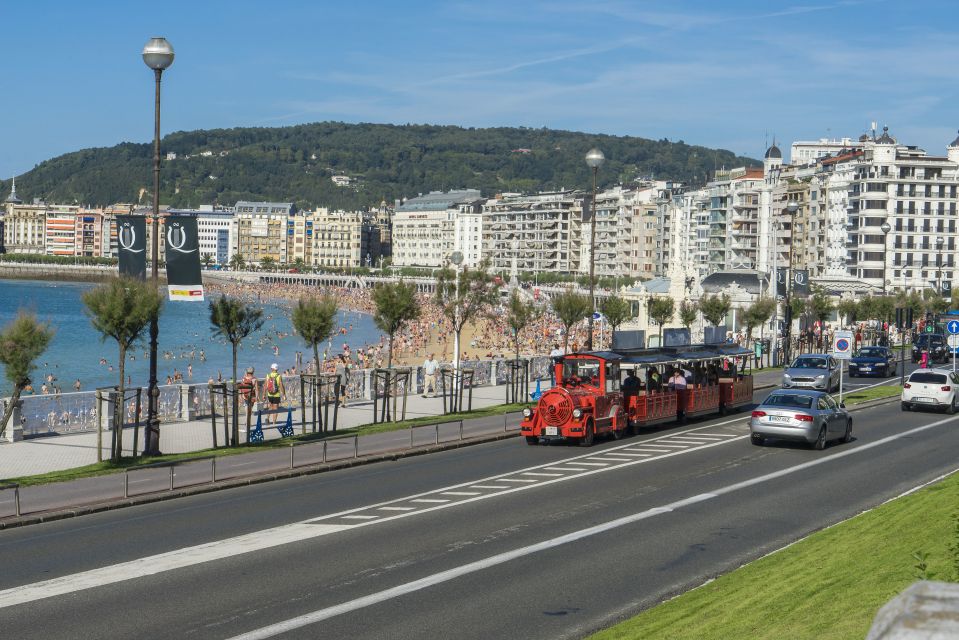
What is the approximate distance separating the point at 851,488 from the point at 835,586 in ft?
38.4

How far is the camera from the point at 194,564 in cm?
1614

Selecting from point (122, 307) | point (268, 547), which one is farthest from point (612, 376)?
point (268, 547)

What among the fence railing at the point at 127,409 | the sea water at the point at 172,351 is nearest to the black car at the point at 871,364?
the fence railing at the point at 127,409

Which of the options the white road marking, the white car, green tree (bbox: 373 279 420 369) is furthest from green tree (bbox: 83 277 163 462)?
the white car

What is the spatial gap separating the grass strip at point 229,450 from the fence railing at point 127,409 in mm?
1056

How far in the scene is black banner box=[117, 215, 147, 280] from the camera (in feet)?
84.0

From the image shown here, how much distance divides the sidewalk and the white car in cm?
1502

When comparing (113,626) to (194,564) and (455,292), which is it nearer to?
(194,564)

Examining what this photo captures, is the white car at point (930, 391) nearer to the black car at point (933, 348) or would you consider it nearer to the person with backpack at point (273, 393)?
the person with backpack at point (273, 393)

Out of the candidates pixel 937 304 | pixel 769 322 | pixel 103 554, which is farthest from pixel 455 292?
pixel 937 304

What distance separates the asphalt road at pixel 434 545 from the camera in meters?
13.4

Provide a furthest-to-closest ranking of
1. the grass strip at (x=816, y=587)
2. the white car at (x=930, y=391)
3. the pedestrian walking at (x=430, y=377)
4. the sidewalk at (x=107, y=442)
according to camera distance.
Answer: the pedestrian walking at (x=430, y=377), the white car at (x=930, y=391), the sidewalk at (x=107, y=442), the grass strip at (x=816, y=587)

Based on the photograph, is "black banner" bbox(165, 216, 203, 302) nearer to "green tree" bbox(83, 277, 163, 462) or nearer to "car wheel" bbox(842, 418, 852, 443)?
"green tree" bbox(83, 277, 163, 462)

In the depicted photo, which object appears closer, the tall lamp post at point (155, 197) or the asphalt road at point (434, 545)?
the asphalt road at point (434, 545)
